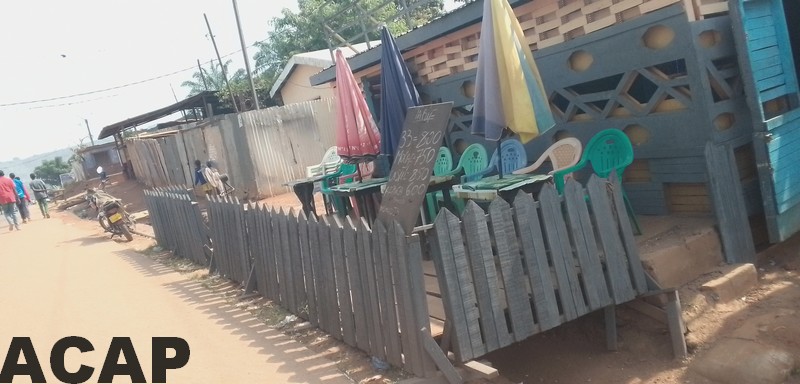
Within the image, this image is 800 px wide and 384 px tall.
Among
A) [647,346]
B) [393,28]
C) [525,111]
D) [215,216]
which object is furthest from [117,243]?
[393,28]

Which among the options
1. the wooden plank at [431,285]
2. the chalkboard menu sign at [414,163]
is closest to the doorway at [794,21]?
the chalkboard menu sign at [414,163]

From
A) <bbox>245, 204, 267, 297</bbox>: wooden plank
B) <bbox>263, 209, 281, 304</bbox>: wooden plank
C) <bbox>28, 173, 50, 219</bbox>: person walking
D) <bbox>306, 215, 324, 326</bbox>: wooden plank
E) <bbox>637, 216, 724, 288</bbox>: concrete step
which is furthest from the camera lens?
<bbox>28, 173, 50, 219</bbox>: person walking

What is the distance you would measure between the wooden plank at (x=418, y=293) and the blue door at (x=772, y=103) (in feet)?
9.92

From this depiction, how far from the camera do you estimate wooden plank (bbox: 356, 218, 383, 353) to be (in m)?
4.26

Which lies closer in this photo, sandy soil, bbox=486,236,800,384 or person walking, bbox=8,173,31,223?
sandy soil, bbox=486,236,800,384

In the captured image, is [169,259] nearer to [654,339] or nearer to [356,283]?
[356,283]

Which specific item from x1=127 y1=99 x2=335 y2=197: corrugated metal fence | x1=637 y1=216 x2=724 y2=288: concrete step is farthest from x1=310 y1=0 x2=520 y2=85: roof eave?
x1=127 y1=99 x2=335 y2=197: corrugated metal fence

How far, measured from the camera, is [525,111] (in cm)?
519

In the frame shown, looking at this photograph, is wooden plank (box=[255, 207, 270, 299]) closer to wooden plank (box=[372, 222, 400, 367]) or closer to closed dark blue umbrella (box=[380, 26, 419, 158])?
closed dark blue umbrella (box=[380, 26, 419, 158])

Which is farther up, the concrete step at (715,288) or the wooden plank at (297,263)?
the wooden plank at (297,263)

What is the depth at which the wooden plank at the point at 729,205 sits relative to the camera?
4730 mm

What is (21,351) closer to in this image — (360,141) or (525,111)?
(360,141)

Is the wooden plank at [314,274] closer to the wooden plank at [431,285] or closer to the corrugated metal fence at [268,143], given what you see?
the wooden plank at [431,285]

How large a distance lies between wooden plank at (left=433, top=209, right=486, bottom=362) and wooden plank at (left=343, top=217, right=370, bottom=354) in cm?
85
